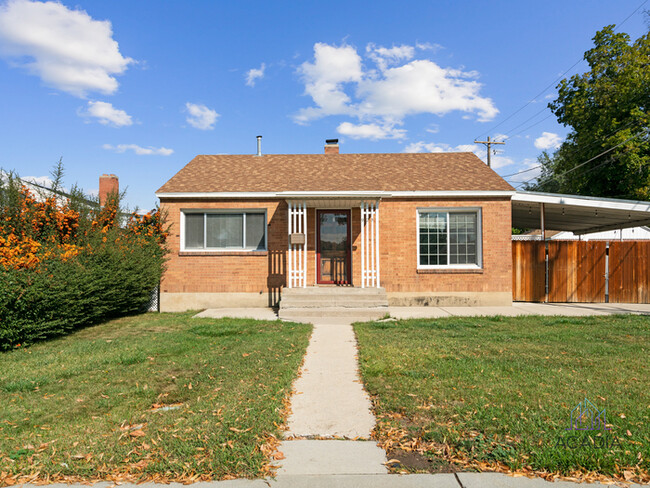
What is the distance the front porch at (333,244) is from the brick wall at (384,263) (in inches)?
1.7

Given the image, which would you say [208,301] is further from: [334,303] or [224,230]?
[334,303]

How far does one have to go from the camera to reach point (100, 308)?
31.2ft

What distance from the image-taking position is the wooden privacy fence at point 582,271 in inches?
518

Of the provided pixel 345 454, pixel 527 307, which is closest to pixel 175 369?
pixel 345 454

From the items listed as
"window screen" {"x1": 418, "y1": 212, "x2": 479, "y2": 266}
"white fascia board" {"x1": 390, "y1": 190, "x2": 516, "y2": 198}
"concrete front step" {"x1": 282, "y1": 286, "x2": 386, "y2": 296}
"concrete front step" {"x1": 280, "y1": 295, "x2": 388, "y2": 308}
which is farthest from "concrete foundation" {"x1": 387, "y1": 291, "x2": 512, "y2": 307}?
"white fascia board" {"x1": 390, "y1": 190, "x2": 516, "y2": 198}

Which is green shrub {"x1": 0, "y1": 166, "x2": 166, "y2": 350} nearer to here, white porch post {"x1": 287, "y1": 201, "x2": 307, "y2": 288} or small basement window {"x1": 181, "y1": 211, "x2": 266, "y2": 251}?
small basement window {"x1": 181, "y1": 211, "x2": 266, "y2": 251}

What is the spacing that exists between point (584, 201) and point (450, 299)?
5.25 m

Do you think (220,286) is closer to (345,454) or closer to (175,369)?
(175,369)

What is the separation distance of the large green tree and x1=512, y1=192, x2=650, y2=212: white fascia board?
10113 mm

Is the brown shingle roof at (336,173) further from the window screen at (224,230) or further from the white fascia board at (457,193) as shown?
the window screen at (224,230)

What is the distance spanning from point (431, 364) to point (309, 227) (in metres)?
7.25

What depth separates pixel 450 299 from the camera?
12195mm

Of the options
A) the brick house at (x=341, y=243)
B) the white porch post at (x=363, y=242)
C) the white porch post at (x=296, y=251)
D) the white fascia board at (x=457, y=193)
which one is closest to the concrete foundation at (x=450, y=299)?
the brick house at (x=341, y=243)

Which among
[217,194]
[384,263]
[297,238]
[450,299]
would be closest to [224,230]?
[217,194]
